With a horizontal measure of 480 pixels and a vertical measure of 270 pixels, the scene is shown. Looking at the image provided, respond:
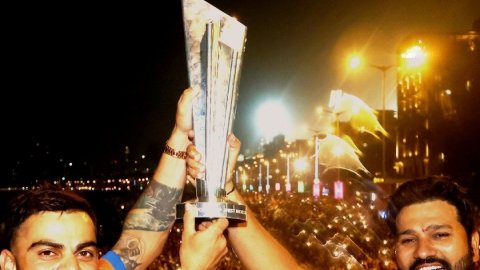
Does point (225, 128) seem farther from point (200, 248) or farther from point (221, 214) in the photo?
point (200, 248)

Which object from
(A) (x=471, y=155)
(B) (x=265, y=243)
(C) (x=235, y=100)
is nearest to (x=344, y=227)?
(B) (x=265, y=243)

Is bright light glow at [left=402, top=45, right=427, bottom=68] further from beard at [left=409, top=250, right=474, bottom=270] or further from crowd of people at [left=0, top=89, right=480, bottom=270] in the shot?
beard at [left=409, top=250, right=474, bottom=270]

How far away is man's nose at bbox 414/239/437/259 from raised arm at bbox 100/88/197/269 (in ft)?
5.55

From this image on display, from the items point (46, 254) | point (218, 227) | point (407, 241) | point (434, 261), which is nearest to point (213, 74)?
point (218, 227)

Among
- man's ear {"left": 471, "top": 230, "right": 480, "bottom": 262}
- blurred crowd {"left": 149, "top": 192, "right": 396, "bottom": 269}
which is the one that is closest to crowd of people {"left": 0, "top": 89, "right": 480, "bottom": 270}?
man's ear {"left": 471, "top": 230, "right": 480, "bottom": 262}

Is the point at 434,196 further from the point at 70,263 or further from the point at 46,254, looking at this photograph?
the point at 46,254

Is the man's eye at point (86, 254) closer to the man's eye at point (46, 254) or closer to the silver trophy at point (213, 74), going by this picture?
the man's eye at point (46, 254)

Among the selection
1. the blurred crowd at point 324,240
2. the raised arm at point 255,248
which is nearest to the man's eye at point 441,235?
the raised arm at point 255,248

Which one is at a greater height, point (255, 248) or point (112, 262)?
point (255, 248)

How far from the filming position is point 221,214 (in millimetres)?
3432

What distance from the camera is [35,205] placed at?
3295mm

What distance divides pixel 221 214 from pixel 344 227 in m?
8.95

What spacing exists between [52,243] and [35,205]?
240mm

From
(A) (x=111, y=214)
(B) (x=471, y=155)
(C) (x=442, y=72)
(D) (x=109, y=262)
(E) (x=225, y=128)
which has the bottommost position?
(D) (x=109, y=262)
